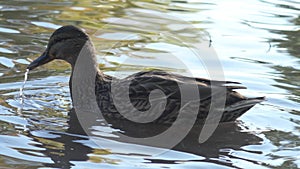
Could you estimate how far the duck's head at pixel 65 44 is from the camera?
9.03m

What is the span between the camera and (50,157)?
7.25 meters

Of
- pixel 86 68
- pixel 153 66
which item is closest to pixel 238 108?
pixel 86 68

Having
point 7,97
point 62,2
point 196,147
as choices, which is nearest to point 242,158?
point 196,147

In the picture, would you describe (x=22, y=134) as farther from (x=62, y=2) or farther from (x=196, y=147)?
(x=62, y=2)

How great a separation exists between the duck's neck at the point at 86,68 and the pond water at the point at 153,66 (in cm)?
28

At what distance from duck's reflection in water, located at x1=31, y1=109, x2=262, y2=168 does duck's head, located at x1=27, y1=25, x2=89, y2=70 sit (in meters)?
0.73

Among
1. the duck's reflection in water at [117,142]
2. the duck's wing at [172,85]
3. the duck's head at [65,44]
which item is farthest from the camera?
the duck's head at [65,44]

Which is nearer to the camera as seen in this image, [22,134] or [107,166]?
[107,166]

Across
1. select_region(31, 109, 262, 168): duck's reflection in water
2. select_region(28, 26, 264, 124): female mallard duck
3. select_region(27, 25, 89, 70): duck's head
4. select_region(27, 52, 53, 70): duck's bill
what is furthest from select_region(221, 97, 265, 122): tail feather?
select_region(27, 52, 53, 70): duck's bill

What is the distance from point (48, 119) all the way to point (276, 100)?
8.20ft

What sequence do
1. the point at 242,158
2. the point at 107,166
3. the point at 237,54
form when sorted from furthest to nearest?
the point at 237,54, the point at 242,158, the point at 107,166

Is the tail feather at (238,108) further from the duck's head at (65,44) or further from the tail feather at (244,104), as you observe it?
the duck's head at (65,44)

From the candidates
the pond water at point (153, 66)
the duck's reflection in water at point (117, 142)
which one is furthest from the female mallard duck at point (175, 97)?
the pond water at point (153, 66)

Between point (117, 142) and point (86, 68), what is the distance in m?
1.57
